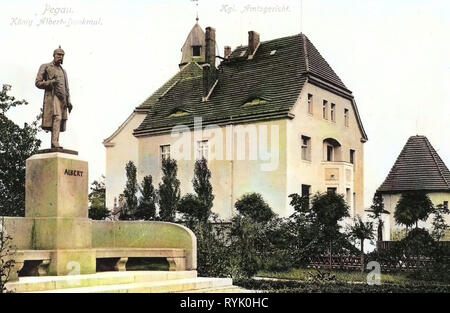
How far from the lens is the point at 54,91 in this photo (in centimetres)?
1443

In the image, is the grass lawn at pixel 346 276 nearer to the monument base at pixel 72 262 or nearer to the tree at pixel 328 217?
the tree at pixel 328 217

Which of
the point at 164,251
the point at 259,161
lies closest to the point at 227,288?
the point at 164,251

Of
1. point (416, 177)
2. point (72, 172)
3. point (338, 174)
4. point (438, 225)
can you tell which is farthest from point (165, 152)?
point (72, 172)

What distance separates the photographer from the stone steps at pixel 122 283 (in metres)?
11.9

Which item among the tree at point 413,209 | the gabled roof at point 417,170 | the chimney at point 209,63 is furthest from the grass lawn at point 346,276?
the chimney at point 209,63

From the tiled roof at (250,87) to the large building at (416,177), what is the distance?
623 cm

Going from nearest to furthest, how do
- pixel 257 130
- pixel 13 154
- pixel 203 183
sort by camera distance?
pixel 13 154 → pixel 257 130 → pixel 203 183

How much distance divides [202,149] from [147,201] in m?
4.52

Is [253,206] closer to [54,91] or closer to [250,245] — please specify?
[250,245]

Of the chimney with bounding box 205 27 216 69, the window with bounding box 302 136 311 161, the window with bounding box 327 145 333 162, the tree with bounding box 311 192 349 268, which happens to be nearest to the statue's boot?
the tree with bounding box 311 192 349 268

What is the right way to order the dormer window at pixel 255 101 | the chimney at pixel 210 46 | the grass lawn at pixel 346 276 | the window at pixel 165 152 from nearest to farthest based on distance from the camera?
the grass lawn at pixel 346 276
the dormer window at pixel 255 101
the window at pixel 165 152
the chimney at pixel 210 46

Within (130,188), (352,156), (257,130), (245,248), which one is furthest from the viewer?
(352,156)

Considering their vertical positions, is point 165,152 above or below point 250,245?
above

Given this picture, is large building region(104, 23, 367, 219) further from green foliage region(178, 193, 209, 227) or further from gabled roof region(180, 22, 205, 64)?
gabled roof region(180, 22, 205, 64)
